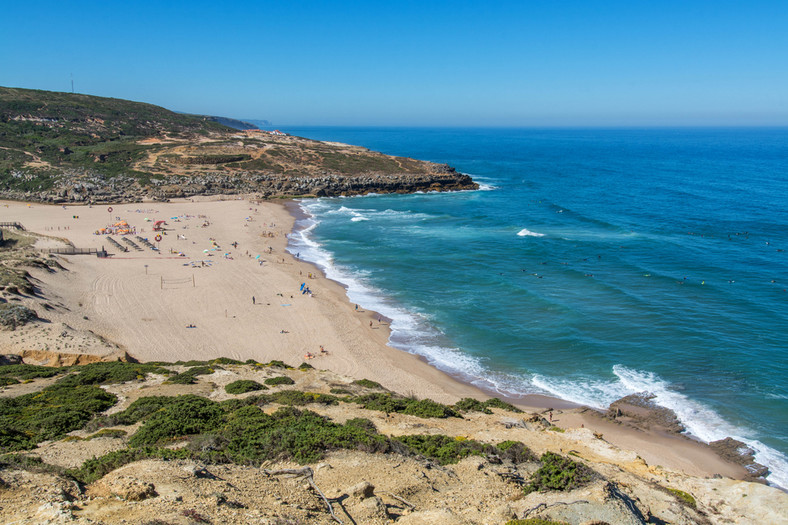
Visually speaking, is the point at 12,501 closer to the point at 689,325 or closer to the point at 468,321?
the point at 468,321

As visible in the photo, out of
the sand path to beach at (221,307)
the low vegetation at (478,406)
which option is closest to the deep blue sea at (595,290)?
the sand path to beach at (221,307)

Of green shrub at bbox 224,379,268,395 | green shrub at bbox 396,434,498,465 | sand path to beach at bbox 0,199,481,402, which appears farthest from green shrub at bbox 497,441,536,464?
green shrub at bbox 224,379,268,395

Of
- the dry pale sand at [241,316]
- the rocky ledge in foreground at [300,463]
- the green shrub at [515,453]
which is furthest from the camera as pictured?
the dry pale sand at [241,316]

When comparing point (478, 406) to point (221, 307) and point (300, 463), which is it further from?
point (221, 307)

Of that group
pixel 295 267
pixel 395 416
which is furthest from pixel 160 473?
pixel 295 267

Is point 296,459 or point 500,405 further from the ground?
point 296,459

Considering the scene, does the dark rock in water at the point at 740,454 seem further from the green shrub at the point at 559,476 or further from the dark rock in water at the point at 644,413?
the green shrub at the point at 559,476

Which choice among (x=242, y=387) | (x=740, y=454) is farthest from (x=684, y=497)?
(x=242, y=387)
